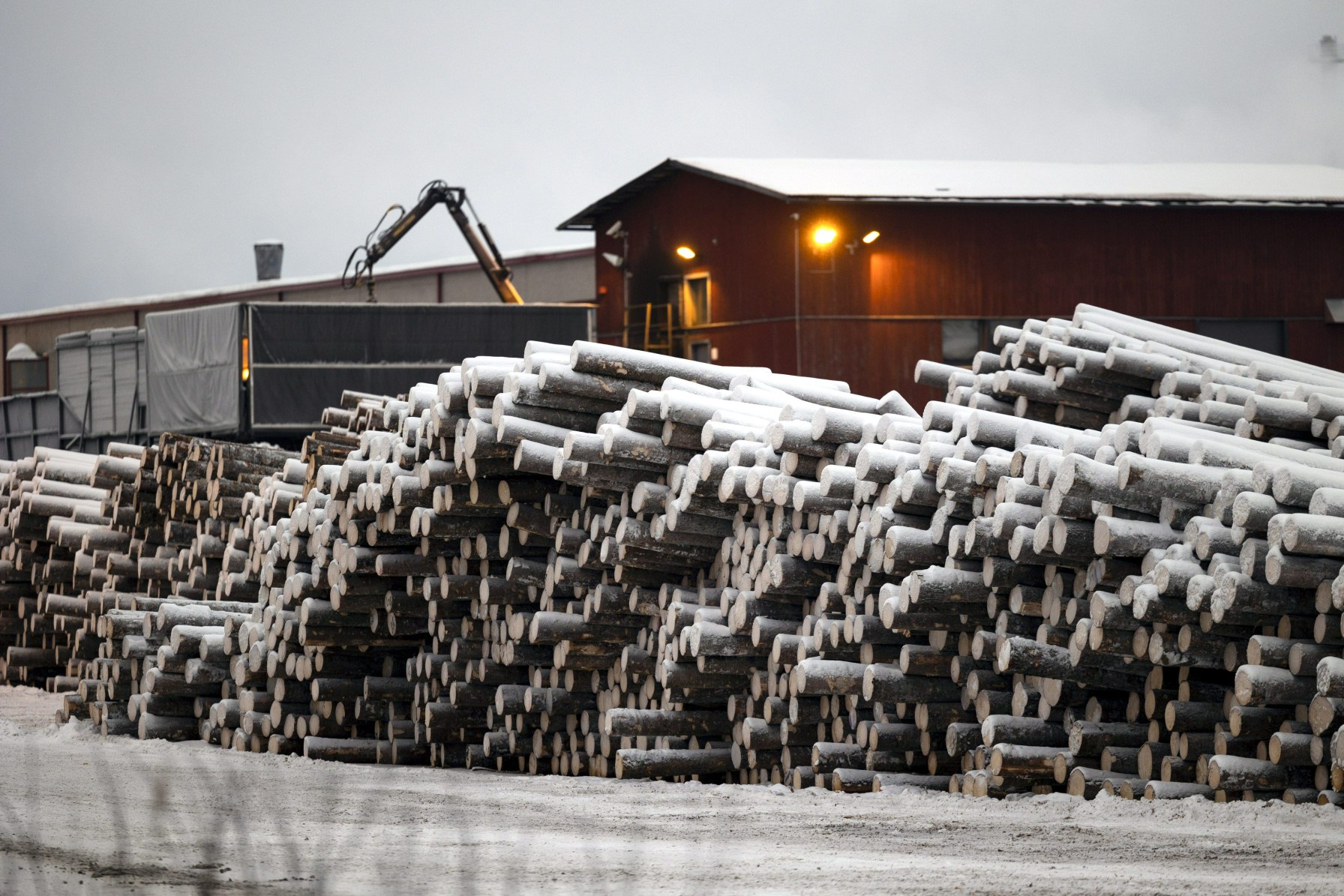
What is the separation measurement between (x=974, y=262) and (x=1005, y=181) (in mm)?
2493

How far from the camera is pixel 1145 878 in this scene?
6.09 meters

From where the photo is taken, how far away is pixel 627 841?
7281 mm

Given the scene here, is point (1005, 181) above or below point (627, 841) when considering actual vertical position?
above

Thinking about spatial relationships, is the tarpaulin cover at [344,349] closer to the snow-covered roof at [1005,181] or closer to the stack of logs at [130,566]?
the snow-covered roof at [1005,181]

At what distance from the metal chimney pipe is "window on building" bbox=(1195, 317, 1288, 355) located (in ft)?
103

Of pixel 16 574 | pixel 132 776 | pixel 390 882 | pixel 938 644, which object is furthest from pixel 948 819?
pixel 16 574

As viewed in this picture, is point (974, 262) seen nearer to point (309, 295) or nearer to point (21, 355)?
point (309, 295)

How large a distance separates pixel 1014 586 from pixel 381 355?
2166cm

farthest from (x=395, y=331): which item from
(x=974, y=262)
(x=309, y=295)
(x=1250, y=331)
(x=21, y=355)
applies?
(x=21, y=355)

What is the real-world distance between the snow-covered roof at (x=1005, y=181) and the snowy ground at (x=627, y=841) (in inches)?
909

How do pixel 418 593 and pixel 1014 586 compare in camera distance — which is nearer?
pixel 1014 586

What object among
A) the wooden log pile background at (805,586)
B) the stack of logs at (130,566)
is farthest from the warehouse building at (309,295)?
the wooden log pile background at (805,586)

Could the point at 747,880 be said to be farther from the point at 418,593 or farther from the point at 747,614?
the point at 418,593

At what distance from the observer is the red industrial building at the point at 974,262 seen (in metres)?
31.7
